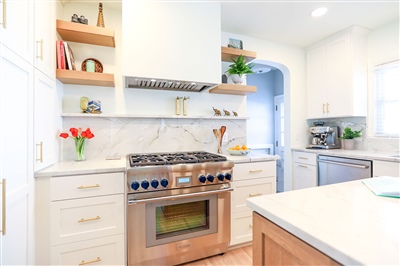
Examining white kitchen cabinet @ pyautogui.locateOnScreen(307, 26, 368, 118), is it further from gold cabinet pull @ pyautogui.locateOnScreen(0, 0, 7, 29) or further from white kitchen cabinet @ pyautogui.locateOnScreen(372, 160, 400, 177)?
gold cabinet pull @ pyautogui.locateOnScreen(0, 0, 7, 29)

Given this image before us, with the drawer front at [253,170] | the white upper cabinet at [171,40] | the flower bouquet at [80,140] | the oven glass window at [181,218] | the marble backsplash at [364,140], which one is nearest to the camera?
the oven glass window at [181,218]

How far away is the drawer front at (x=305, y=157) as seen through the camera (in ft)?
9.89

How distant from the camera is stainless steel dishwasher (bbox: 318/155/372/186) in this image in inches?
93.3

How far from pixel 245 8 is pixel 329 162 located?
7.60ft

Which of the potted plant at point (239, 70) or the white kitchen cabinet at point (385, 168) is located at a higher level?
the potted plant at point (239, 70)

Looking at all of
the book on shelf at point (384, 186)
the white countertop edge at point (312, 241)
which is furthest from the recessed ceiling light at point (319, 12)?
the white countertop edge at point (312, 241)

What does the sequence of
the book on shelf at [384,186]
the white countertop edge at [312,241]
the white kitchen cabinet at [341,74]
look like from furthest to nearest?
the white kitchen cabinet at [341,74], the book on shelf at [384,186], the white countertop edge at [312,241]

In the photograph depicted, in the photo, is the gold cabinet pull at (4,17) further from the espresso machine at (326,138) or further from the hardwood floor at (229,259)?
the espresso machine at (326,138)

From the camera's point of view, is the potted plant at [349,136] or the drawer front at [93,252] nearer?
the drawer front at [93,252]

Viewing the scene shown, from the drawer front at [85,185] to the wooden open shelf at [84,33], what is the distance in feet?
4.57

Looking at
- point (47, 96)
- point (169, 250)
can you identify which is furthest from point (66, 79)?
point (169, 250)

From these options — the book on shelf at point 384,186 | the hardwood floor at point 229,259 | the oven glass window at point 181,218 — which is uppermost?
the book on shelf at point 384,186

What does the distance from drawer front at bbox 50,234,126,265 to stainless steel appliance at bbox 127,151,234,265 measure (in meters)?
0.11

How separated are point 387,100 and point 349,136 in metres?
0.66
